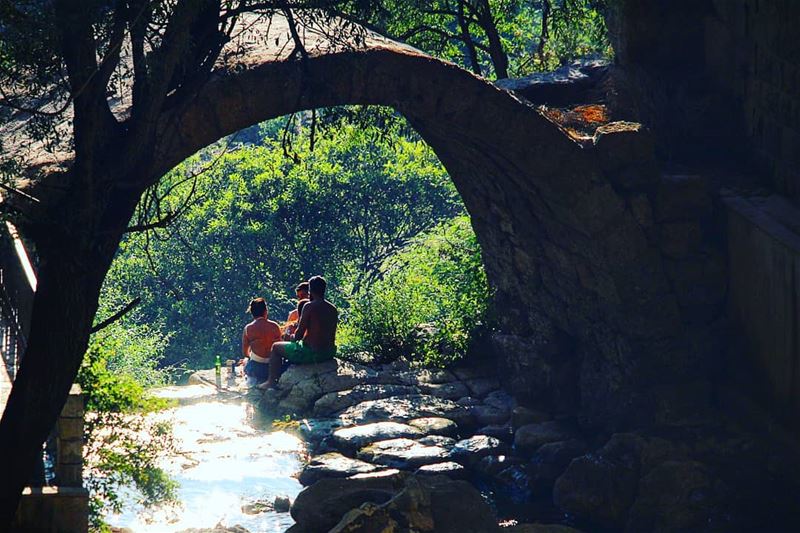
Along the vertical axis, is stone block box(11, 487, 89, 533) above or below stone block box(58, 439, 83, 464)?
below

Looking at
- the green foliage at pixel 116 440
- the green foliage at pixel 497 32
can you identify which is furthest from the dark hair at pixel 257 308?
the green foliage at pixel 116 440

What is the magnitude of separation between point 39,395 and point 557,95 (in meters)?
7.10

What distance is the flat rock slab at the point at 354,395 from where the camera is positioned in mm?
12922

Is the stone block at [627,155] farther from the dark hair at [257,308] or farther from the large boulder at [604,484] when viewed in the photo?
the dark hair at [257,308]

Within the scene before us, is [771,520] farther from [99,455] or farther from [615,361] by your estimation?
[99,455]

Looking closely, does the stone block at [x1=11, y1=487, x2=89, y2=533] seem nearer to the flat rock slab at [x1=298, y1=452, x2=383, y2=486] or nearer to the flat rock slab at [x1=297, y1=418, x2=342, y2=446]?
the flat rock slab at [x1=298, y1=452, x2=383, y2=486]

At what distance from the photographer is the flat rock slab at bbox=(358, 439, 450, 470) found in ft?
37.5

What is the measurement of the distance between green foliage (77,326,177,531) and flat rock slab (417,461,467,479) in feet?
8.12

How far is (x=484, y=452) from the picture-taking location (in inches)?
471

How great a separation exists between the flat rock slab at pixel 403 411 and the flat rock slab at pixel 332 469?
3.78 feet

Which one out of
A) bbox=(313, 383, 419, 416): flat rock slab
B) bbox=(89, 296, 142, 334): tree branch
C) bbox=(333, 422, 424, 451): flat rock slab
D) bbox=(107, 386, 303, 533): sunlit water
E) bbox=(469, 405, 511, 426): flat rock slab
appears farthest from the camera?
bbox=(313, 383, 419, 416): flat rock slab

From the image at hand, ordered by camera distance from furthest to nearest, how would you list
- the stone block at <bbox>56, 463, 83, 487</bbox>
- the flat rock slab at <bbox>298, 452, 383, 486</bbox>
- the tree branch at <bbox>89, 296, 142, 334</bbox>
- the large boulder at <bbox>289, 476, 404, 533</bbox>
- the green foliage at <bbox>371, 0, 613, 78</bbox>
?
the green foliage at <bbox>371, 0, 613, 78</bbox> < the flat rock slab at <bbox>298, 452, 383, 486</bbox> < the large boulder at <bbox>289, 476, 404, 533</bbox> < the stone block at <bbox>56, 463, 83, 487</bbox> < the tree branch at <bbox>89, 296, 142, 334</bbox>

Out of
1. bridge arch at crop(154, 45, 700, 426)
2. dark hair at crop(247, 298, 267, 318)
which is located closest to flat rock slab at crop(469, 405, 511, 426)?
bridge arch at crop(154, 45, 700, 426)

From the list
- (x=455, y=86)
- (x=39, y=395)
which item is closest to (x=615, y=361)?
(x=455, y=86)
